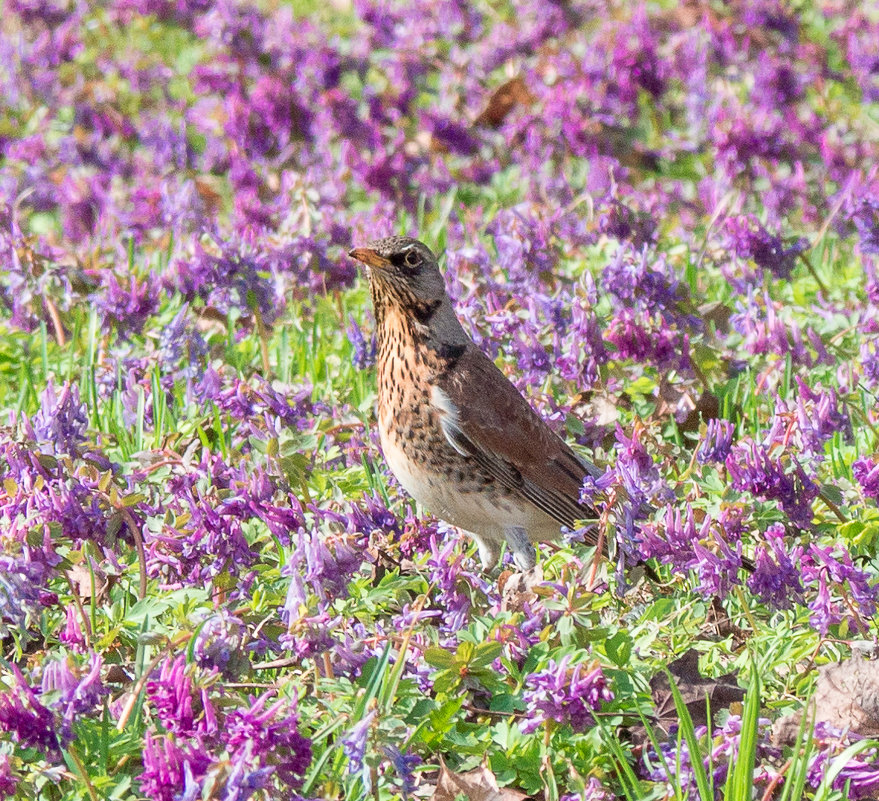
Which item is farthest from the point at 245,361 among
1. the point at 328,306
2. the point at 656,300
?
the point at 656,300

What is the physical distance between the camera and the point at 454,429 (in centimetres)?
491

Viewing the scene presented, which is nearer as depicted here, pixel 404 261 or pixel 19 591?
pixel 19 591

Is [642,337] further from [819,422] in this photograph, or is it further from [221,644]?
[221,644]

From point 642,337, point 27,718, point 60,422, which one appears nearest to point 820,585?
point 642,337

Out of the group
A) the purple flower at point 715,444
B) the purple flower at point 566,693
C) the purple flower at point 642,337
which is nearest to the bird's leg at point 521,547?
the purple flower at point 715,444

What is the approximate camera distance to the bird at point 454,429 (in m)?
4.90

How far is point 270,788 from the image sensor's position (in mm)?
3207

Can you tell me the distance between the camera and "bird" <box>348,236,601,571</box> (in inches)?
193

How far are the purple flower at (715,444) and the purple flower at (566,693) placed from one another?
1444mm

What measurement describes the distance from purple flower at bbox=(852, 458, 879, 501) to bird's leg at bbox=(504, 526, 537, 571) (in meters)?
1.03

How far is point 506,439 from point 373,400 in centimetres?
100

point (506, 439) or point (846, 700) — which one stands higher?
point (506, 439)

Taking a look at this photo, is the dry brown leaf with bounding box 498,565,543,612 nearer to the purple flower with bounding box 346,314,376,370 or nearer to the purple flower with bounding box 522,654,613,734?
→ the purple flower with bounding box 522,654,613,734

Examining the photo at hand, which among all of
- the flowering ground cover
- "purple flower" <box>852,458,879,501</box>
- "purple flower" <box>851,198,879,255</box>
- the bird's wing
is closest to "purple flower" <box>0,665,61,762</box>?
the flowering ground cover
